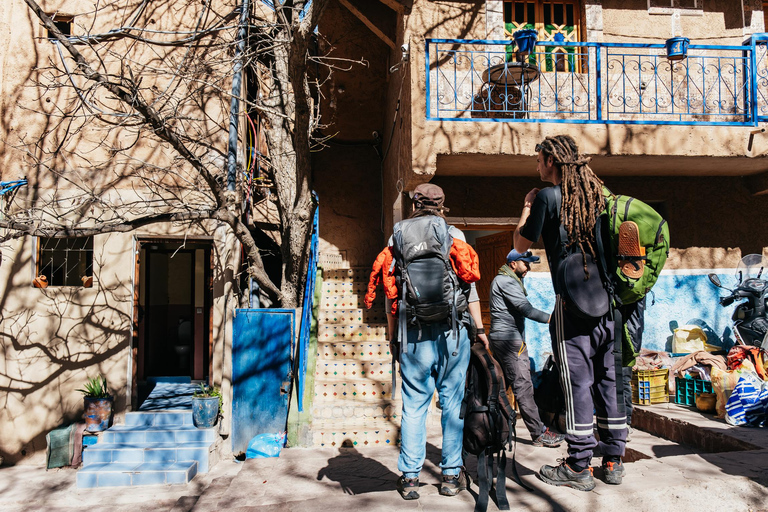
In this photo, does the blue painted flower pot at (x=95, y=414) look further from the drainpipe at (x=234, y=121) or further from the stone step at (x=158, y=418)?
the drainpipe at (x=234, y=121)

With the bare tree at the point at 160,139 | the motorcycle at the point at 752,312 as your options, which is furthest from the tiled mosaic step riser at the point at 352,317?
the motorcycle at the point at 752,312

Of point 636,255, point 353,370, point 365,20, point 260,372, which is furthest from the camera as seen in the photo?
point 365,20

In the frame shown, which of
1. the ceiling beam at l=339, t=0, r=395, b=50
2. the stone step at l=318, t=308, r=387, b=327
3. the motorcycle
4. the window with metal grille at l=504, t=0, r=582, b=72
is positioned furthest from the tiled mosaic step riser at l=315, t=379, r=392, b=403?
the window with metal grille at l=504, t=0, r=582, b=72

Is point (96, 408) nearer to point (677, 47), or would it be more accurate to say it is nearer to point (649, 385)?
point (649, 385)

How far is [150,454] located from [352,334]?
2.93 metres

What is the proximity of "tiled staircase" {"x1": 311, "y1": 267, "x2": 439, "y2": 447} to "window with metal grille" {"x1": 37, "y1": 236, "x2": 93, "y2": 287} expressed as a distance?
3463 millimetres

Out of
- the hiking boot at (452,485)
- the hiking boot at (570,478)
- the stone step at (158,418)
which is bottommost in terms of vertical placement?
Result: the stone step at (158,418)

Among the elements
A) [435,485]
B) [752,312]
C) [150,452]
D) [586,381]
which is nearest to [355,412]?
[150,452]

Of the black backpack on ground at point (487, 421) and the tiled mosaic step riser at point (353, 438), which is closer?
the black backpack on ground at point (487, 421)

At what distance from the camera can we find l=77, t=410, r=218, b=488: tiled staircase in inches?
238

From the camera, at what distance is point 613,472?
288 cm

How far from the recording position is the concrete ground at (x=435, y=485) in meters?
2.78

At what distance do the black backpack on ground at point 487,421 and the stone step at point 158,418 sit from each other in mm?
5214

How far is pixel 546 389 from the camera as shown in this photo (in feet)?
10.4
